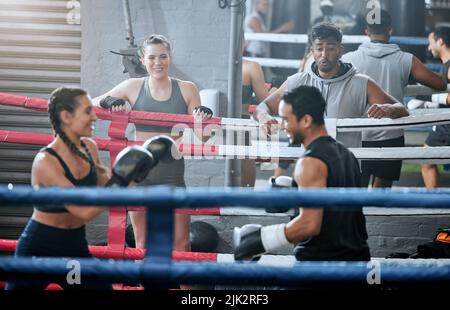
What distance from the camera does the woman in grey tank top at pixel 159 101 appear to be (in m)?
4.04

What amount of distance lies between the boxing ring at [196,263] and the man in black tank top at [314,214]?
320 mm

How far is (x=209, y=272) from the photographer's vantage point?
7.91 ft

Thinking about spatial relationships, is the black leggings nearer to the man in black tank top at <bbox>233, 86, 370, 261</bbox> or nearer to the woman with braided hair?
the woman with braided hair

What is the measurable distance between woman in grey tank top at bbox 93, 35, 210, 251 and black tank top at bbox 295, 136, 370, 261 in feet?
3.98

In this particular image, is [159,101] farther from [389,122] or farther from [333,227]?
[333,227]

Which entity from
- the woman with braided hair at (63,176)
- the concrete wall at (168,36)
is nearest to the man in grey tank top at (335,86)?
the concrete wall at (168,36)

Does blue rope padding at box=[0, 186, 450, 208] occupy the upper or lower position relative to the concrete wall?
lower

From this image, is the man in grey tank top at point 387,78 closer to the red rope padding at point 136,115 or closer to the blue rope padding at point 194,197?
the red rope padding at point 136,115

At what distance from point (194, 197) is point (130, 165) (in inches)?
26.2

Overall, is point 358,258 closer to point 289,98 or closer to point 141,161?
point 289,98

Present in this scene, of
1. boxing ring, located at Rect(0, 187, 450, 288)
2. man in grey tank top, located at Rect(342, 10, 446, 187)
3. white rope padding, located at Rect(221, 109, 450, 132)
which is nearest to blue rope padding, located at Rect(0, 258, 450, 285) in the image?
boxing ring, located at Rect(0, 187, 450, 288)

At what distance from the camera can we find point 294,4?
27.3 ft

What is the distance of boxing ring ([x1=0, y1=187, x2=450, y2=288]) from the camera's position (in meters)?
2.37

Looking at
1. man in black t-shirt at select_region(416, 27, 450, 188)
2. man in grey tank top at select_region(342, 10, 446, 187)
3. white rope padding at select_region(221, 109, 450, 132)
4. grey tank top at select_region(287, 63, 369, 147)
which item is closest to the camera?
white rope padding at select_region(221, 109, 450, 132)
